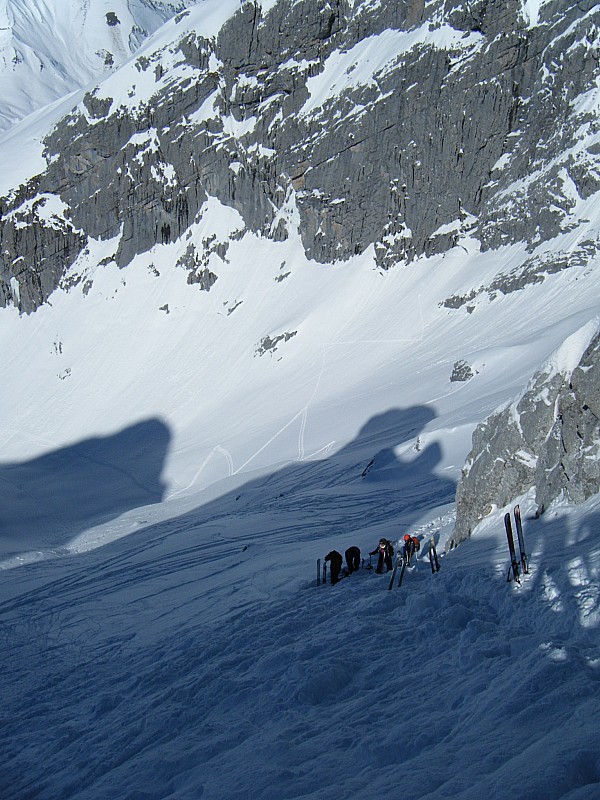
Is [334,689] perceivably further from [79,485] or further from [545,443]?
[79,485]

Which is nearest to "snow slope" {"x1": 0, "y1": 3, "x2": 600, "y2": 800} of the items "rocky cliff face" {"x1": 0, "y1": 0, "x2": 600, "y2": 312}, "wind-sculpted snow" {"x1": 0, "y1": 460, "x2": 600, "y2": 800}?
"wind-sculpted snow" {"x1": 0, "y1": 460, "x2": 600, "y2": 800}

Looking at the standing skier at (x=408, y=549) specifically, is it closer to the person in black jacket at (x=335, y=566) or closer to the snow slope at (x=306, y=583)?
the snow slope at (x=306, y=583)

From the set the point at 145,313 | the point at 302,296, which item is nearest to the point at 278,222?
the point at 302,296

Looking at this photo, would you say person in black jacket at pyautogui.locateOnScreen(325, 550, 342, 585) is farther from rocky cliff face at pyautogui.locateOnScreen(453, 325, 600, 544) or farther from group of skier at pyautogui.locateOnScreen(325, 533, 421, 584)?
rocky cliff face at pyautogui.locateOnScreen(453, 325, 600, 544)

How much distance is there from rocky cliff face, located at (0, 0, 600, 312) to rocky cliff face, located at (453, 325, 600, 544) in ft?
127

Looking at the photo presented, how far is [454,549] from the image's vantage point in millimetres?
11695

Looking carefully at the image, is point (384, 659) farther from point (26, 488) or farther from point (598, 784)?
point (26, 488)

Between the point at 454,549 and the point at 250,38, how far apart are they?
6367 cm

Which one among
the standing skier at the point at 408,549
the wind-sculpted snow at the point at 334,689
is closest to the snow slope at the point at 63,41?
the standing skier at the point at 408,549

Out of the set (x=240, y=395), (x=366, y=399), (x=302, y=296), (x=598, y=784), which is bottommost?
(x=598, y=784)

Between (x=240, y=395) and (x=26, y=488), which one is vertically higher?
(x=240, y=395)

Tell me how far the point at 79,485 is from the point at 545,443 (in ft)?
109

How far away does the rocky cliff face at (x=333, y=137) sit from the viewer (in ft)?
168

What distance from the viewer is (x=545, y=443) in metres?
11.1
